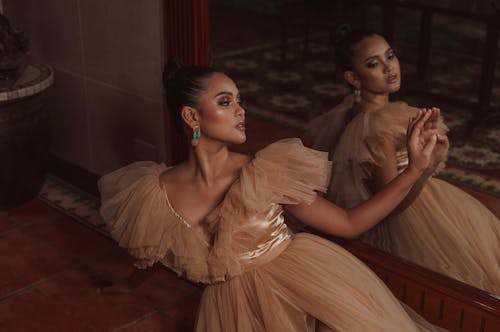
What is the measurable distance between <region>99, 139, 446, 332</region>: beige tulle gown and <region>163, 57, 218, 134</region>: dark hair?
0.25m

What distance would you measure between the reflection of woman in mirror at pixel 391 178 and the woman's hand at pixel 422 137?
0.09 meters

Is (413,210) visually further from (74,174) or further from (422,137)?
(74,174)

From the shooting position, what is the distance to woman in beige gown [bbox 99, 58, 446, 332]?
222 cm

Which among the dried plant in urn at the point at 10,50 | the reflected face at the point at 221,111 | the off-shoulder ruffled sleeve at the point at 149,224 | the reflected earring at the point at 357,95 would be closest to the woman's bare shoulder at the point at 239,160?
the reflected face at the point at 221,111

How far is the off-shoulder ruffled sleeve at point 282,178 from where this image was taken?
7.33 ft

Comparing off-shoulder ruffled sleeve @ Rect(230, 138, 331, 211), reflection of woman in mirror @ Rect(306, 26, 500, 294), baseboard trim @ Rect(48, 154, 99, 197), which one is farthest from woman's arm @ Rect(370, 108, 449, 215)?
baseboard trim @ Rect(48, 154, 99, 197)

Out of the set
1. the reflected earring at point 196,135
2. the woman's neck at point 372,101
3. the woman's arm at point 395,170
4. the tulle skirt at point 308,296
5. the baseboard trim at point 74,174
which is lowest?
the baseboard trim at point 74,174

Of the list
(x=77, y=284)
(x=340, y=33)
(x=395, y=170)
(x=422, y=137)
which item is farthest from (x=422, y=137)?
(x=77, y=284)

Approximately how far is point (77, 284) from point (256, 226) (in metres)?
1.07

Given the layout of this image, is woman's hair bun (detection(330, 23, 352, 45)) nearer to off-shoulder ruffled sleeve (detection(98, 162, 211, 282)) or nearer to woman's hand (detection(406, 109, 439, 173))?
woman's hand (detection(406, 109, 439, 173))

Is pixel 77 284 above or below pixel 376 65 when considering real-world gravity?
below

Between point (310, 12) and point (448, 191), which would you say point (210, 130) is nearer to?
point (310, 12)

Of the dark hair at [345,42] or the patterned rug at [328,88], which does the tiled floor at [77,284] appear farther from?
the dark hair at [345,42]

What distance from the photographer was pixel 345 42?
240 cm
